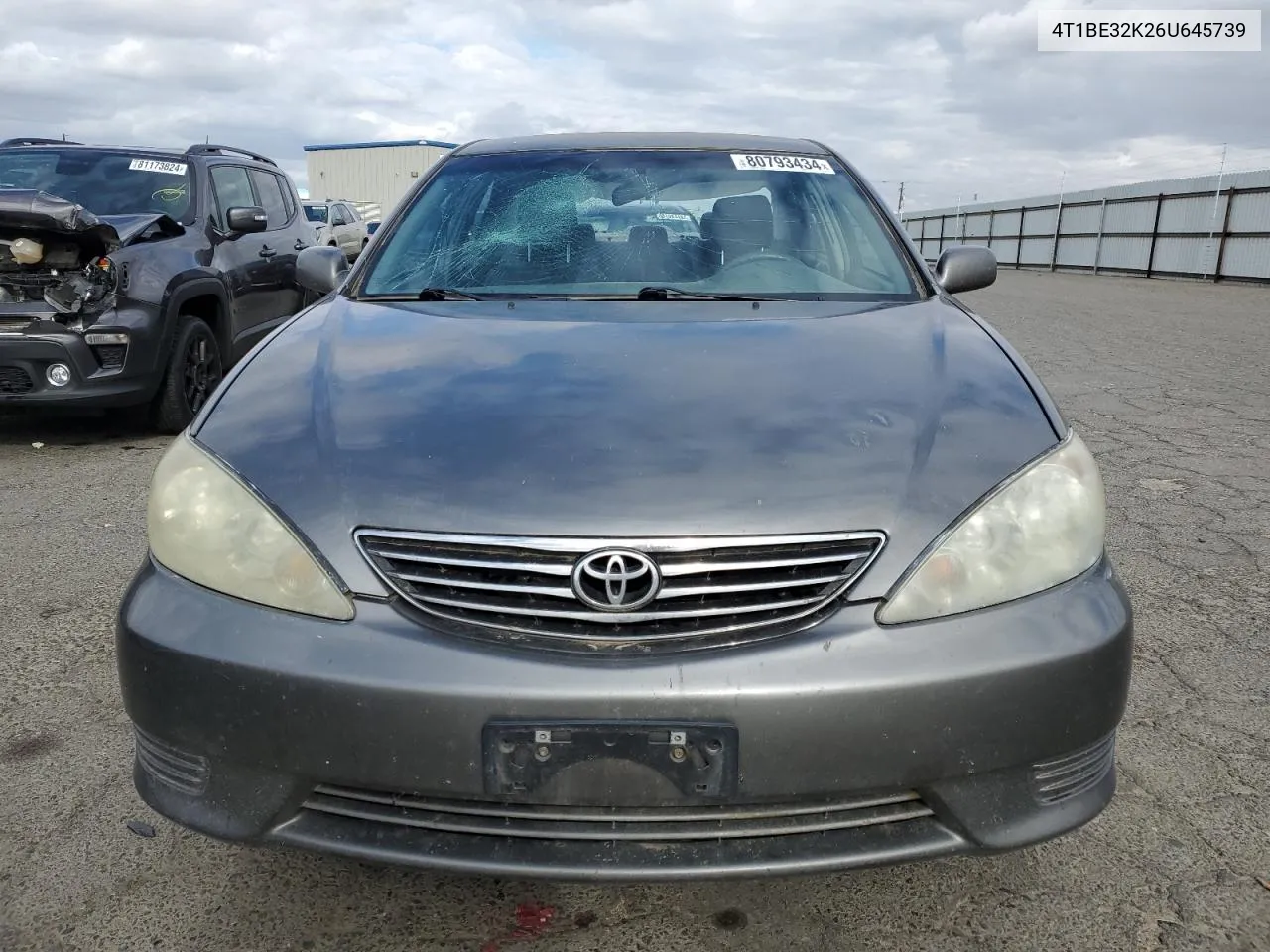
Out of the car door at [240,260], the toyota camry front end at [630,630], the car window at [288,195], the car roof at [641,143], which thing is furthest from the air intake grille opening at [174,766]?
the car window at [288,195]

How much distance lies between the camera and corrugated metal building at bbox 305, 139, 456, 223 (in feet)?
118

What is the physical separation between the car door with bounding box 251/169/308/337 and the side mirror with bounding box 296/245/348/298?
147 inches

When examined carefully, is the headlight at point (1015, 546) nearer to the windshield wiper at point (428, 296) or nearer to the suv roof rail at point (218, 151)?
the windshield wiper at point (428, 296)

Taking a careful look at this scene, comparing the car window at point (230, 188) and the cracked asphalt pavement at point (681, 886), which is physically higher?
the car window at point (230, 188)

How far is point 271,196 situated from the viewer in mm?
7457

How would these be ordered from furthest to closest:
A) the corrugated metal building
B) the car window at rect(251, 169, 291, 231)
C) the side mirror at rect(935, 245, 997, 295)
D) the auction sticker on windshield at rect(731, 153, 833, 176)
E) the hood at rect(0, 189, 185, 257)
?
the corrugated metal building < the car window at rect(251, 169, 291, 231) < the hood at rect(0, 189, 185, 257) < the auction sticker on windshield at rect(731, 153, 833, 176) < the side mirror at rect(935, 245, 997, 295)

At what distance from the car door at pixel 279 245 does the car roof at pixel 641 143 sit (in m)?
3.81

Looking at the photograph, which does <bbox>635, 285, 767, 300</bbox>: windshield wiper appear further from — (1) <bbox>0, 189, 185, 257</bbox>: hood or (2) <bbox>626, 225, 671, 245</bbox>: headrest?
(1) <bbox>0, 189, 185, 257</bbox>: hood

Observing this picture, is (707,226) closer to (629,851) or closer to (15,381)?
(629,851)

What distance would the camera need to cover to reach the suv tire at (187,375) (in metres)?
5.51

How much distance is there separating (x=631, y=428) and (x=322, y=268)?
1619 mm

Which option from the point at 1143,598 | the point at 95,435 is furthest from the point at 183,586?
the point at 95,435

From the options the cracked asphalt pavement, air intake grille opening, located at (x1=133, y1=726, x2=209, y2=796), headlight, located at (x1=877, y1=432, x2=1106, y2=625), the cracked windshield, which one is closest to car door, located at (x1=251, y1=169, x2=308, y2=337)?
the cracked windshield

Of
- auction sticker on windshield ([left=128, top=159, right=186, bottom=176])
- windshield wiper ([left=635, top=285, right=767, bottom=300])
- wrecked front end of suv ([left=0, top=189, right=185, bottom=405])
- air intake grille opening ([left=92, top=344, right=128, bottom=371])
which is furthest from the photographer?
auction sticker on windshield ([left=128, top=159, right=186, bottom=176])
